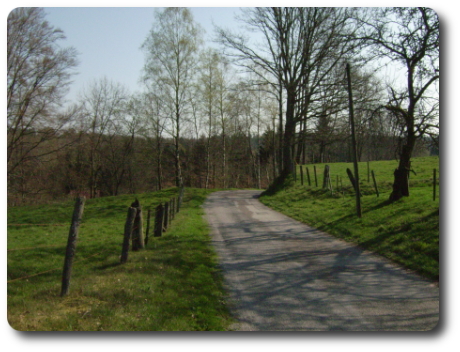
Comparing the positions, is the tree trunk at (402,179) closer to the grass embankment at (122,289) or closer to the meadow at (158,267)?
the meadow at (158,267)

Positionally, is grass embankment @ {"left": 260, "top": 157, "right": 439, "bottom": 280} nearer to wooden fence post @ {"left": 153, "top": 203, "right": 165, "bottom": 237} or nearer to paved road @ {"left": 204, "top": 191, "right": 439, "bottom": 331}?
paved road @ {"left": 204, "top": 191, "right": 439, "bottom": 331}

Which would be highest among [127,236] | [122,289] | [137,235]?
[127,236]

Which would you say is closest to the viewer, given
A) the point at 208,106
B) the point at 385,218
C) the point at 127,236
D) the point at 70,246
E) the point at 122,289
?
the point at 70,246

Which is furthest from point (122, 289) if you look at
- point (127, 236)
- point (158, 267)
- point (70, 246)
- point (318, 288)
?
point (318, 288)

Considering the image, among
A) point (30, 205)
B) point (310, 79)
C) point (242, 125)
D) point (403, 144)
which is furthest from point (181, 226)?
point (242, 125)

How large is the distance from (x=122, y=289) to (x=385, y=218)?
9433 mm

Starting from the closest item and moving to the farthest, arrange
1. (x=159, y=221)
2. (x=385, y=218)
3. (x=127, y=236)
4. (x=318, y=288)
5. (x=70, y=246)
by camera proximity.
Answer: (x=70, y=246) → (x=318, y=288) → (x=127, y=236) → (x=159, y=221) → (x=385, y=218)

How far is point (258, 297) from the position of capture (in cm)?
638

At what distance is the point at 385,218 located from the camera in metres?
12.5

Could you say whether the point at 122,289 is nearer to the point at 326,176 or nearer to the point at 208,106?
the point at 326,176

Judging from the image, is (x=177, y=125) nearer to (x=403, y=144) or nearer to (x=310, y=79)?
(x=310, y=79)

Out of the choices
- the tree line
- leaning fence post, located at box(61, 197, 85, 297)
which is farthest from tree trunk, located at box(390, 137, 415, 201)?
leaning fence post, located at box(61, 197, 85, 297)

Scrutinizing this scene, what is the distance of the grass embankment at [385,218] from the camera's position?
28.3 ft

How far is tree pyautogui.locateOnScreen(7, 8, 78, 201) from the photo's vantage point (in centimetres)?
1248
